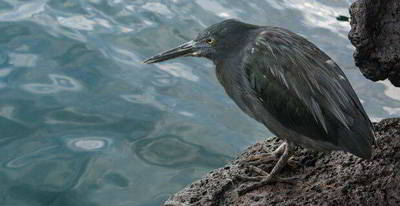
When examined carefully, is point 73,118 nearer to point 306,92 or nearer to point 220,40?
point 220,40

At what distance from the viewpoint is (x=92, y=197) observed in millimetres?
7957

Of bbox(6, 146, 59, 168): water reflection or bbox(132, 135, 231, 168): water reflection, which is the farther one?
bbox(132, 135, 231, 168): water reflection

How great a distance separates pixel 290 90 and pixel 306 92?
0.32 feet

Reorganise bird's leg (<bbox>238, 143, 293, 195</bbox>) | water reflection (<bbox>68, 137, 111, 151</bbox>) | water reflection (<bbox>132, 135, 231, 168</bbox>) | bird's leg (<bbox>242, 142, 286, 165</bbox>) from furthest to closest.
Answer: water reflection (<bbox>132, 135, 231, 168</bbox>) < water reflection (<bbox>68, 137, 111, 151</bbox>) < bird's leg (<bbox>242, 142, 286, 165</bbox>) < bird's leg (<bbox>238, 143, 293, 195</bbox>)

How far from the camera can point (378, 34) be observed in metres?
4.00

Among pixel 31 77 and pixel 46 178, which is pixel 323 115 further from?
pixel 31 77

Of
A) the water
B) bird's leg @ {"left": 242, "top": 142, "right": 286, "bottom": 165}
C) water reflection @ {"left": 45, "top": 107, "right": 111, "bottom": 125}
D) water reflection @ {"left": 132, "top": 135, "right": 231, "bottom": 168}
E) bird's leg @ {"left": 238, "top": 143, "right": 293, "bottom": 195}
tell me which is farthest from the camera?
water reflection @ {"left": 45, "top": 107, "right": 111, "bottom": 125}

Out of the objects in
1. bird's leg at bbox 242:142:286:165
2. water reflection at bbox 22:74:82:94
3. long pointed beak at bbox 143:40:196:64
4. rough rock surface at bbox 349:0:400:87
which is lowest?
water reflection at bbox 22:74:82:94

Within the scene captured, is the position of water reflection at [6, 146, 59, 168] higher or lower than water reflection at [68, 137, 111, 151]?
lower

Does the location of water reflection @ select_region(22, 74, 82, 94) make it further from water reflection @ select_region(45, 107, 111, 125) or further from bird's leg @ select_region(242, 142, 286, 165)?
bird's leg @ select_region(242, 142, 286, 165)

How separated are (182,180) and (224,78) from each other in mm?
4333

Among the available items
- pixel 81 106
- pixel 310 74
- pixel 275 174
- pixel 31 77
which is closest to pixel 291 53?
pixel 310 74

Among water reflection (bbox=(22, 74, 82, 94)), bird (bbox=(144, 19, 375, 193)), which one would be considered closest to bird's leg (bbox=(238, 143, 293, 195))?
bird (bbox=(144, 19, 375, 193))

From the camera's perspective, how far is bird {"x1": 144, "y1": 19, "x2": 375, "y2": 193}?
12.4ft
